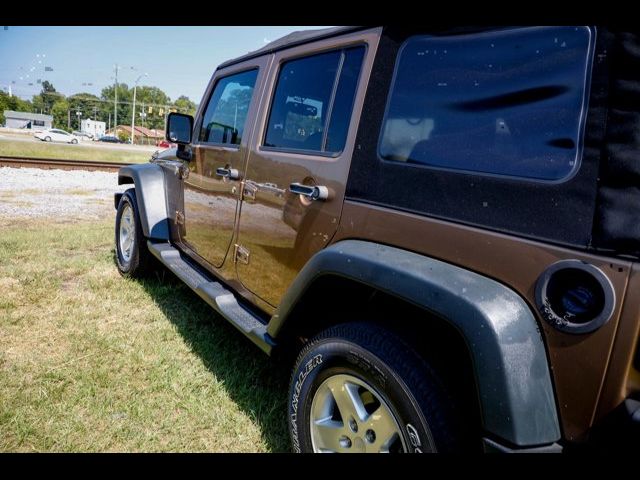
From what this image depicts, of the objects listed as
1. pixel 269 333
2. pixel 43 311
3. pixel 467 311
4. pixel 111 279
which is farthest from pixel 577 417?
pixel 111 279

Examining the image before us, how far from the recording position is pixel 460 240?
1.42 metres

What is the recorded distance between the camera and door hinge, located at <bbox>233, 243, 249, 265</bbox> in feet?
8.48

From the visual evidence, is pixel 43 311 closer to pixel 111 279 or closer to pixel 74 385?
pixel 111 279

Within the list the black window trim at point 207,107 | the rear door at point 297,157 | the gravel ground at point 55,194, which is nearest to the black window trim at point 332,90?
the rear door at point 297,157

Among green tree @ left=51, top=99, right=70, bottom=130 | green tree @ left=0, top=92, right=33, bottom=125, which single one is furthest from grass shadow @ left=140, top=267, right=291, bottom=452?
green tree @ left=51, top=99, right=70, bottom=130

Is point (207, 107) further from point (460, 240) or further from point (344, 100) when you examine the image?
point (460, 240)

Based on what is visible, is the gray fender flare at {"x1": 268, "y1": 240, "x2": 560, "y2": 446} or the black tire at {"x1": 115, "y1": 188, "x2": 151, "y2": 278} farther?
the black tire at {"x1": 115, "y1": 188, "x2": 151, "y2": 278}

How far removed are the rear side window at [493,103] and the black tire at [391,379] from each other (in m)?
0.69

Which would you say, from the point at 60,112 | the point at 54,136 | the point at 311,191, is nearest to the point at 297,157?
the point at 311,191

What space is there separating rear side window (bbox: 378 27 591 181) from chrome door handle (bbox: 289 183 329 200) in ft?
1.12

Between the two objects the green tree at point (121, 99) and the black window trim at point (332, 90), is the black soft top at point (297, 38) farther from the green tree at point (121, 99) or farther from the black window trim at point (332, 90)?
the green tree at point (121, 99)

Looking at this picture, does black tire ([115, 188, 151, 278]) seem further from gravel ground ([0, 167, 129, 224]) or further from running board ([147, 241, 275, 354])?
gravel ground ([0, 167, 129, 224])

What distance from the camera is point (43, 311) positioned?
11.5 ft

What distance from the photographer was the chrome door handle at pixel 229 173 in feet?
8.80
